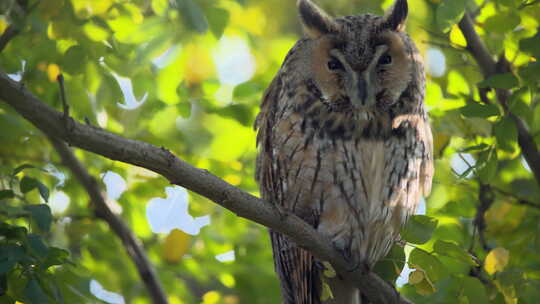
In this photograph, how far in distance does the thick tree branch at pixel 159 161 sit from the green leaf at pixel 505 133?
2.18 ft

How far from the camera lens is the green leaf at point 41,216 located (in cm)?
189

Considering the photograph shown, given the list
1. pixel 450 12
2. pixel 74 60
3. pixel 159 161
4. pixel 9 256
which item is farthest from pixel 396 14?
pixel 9 256

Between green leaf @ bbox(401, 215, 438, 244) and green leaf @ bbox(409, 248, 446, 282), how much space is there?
5cm

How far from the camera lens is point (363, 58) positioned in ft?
8.12

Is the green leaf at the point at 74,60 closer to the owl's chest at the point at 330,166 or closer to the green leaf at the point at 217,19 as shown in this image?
the green leaf at the point at 217,19

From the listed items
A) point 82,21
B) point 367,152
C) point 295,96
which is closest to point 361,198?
point 367,152

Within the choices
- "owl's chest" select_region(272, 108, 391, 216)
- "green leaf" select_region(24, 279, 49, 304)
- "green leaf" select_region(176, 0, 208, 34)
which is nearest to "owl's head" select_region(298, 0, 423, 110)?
"owl's chest" select_region(272, 108, 391, 216)

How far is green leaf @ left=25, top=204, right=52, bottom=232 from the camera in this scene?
1.89m

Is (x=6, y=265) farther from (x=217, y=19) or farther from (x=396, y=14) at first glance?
(x=396, y=14)

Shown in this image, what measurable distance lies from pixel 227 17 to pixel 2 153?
97 cm

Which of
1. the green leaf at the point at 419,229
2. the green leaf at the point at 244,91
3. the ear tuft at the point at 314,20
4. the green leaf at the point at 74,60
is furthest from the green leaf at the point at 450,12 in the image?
the green leaf at the point at 74,60

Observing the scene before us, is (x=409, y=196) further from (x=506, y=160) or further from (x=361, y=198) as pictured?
(x=506, y=160)

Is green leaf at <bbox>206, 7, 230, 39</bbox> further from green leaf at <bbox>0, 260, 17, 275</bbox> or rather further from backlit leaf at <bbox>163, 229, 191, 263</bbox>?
green leaf at <bbox>0, 260, 17, 275</bbox>

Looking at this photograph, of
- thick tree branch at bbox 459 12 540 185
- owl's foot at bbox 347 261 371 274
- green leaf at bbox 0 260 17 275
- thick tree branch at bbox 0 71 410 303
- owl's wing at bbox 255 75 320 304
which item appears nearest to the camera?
thick tree branch at bbox 0 71 410 303
